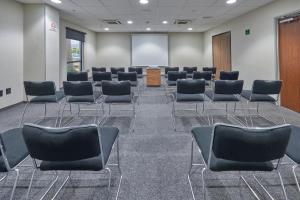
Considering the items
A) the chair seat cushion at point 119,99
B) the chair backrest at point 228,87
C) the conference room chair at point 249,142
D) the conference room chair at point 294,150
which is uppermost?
the chair backrest at point 228,87

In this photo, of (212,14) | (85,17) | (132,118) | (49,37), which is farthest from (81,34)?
(132,118)

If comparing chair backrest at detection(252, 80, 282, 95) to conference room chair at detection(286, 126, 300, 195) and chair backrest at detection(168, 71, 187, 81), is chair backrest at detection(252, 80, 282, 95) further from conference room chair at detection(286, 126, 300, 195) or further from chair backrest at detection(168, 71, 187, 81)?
chair backrest at detection(168, 71, 187, 81)

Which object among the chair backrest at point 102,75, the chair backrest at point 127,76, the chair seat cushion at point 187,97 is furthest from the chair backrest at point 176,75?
the chair seat cushion at point 187,97

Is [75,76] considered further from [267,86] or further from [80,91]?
[267,86]

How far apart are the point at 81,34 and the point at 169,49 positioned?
5195 millimetres

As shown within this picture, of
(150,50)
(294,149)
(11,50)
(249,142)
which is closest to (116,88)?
(294,149)

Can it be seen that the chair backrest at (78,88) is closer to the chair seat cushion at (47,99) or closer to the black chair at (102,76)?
the chair seat cushion at (47,99)

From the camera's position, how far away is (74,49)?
11.4m

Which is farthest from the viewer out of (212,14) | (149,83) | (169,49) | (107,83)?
(169,49)

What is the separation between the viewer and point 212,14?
864 cm

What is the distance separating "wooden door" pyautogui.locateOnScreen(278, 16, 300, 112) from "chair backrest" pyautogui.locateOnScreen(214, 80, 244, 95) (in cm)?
210

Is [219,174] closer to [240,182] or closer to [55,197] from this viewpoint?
[240,182]

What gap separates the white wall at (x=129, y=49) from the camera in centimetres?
1444

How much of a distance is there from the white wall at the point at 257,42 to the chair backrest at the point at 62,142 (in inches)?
221
